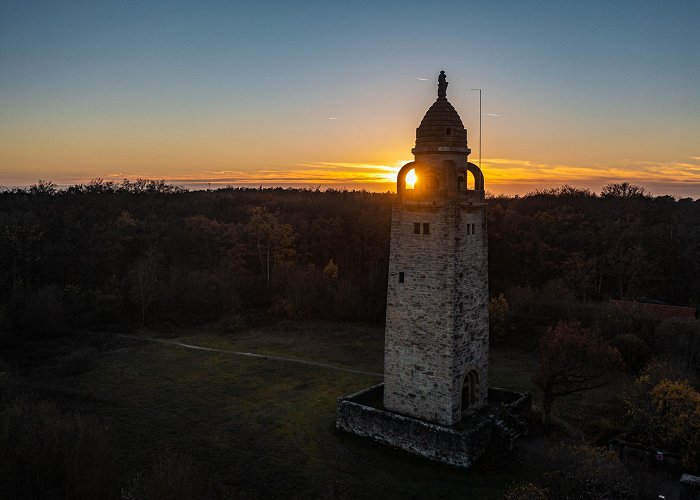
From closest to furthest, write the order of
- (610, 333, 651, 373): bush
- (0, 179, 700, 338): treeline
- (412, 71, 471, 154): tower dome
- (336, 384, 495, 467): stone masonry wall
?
(336, 384, 495, 467): stone masonry wall, (412, 71, 471, 154): tower dome, (610, 333, 651, 373): bush, (0, 179, 700, 338): treeline

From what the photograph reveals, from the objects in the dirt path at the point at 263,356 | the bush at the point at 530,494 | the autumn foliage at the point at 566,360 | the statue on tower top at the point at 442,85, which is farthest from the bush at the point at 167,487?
the dirt path at the point at 263,356

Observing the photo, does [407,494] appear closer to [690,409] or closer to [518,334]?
[690,409]

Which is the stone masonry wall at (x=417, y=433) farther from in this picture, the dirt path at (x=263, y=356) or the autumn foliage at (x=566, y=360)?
the dirt path at (x=263, y=356)

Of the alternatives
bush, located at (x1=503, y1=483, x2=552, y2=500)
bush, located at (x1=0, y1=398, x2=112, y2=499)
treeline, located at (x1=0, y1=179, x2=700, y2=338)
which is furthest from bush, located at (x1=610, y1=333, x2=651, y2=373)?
bush, located at (x1=0, y1=398, x2=112, y2=499)

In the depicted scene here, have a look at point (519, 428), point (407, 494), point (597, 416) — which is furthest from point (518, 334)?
point (407, 494)

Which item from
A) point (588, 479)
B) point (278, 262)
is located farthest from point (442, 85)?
point (278, 262)

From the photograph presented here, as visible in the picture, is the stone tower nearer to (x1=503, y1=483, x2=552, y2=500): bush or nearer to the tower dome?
the tower dome

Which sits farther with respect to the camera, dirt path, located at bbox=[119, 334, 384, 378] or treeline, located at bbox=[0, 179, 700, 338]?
treeline, located at bbox=[0, 179, 700, 338]
